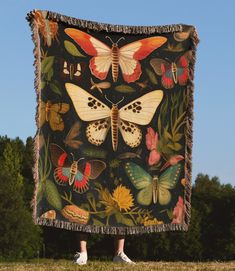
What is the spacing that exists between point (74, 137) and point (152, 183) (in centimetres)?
192

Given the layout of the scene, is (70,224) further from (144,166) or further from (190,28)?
(190,28)

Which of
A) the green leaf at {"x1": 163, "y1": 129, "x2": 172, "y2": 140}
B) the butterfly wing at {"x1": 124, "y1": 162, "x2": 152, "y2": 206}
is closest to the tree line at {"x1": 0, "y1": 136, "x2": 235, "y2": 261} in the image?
the butterfly wing at {"x1": 124, "y1": 162, "x2": 152, "y2": 206}

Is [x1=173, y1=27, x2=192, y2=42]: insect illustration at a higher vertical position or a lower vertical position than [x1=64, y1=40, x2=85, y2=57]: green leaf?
higher

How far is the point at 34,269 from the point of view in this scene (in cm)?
1183

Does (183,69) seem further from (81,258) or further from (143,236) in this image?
(143,236)

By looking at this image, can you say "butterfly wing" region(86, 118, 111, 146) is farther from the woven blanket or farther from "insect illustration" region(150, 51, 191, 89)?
"insect illustration" region(150, 51, 191, 89)

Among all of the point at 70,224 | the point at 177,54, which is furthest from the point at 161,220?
the point at 177,54

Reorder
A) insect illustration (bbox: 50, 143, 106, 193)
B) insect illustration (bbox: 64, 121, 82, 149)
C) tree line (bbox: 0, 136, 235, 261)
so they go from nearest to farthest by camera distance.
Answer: insect illustration (bbox: 50, 143, 106, 193) < insect illustration (bbox: 64, 121, 82, 149) < tree line (bbox: 0, 136, 235, 261)

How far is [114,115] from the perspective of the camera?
48.2 feet

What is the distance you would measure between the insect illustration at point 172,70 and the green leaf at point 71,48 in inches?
64.3

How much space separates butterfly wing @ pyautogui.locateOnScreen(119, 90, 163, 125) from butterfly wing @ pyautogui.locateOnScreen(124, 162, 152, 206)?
908 millimetres

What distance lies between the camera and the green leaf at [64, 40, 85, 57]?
14.3m

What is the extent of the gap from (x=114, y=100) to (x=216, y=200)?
48.6 meters

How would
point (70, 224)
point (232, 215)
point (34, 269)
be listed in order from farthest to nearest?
point (232, 215), point (70, 224), point (34, 269)
